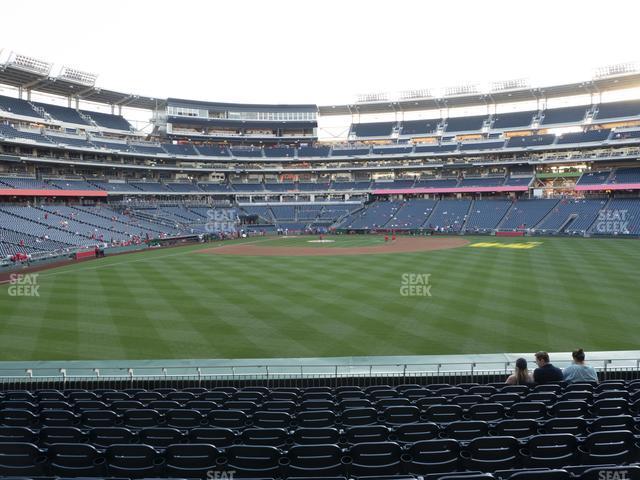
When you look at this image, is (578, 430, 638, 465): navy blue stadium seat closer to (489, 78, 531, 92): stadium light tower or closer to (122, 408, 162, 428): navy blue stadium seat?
(122, 408, 162, 428): navy blue stadium seat

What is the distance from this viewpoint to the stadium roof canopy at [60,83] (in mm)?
63688

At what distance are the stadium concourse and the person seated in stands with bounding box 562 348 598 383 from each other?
451mm

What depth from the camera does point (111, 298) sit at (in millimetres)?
26781

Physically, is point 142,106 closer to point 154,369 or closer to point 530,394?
point 154,369

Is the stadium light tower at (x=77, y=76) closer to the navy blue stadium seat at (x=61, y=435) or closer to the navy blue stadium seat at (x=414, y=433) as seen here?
the navy blue stadium seat at (x=61, y=435)

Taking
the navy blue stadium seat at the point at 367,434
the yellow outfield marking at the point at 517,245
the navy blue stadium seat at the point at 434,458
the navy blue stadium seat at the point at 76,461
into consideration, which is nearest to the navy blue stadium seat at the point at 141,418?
the navy blue stadium seat at the point at 76,461

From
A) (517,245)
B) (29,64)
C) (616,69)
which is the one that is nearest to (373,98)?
(616,69)

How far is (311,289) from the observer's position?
28656 mm

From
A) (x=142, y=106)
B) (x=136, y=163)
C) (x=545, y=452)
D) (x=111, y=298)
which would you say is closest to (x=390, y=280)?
(x=111, y=298)

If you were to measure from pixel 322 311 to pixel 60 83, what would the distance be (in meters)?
70.7

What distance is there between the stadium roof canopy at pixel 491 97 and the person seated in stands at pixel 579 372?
268 feet

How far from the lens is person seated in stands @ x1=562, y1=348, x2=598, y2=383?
10.1 m

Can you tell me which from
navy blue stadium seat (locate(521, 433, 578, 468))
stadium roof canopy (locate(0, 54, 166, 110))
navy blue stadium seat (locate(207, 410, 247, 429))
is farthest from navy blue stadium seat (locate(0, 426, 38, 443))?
stadium roof canopy (locate(0, 54, 166, 110))

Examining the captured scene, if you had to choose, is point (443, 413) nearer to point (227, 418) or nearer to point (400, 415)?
point (400, 415)
